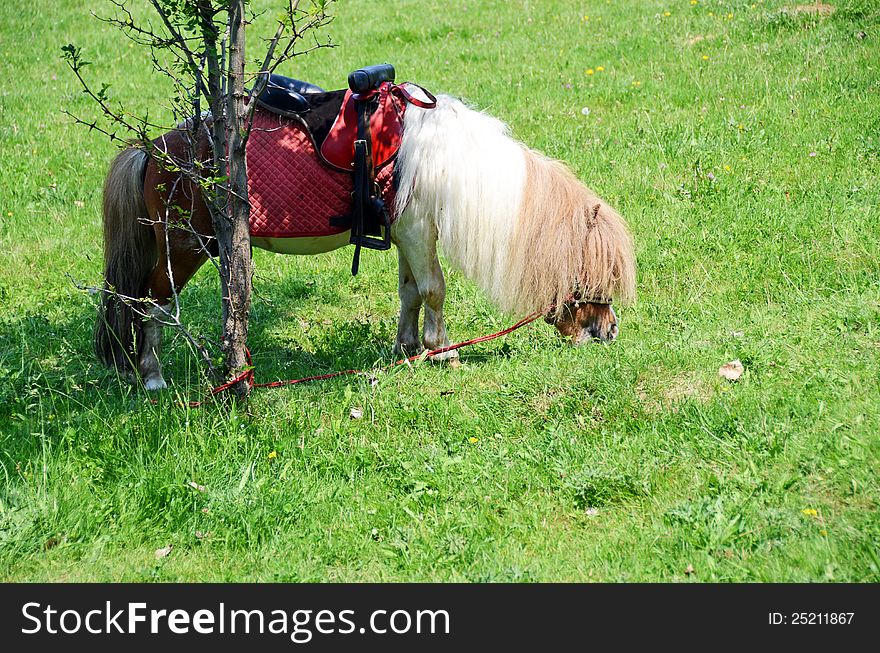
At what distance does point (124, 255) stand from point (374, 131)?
184cm

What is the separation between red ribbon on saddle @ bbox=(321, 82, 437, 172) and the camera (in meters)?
5.02

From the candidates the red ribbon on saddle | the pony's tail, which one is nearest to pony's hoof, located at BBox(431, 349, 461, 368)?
the red ribbon on saddle

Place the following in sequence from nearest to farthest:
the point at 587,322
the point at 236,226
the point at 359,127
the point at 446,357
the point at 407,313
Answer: the point at 236,226 → the point at 359,127 → the point at 587,322 → the point at 446,357 → the point at 407,313

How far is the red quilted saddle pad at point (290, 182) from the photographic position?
5074mm

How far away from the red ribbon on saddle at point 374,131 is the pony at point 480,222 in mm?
66

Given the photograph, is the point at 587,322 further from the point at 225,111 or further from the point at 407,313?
the point at 225,111

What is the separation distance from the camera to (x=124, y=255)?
5469mm

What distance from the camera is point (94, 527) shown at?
12.9 feet

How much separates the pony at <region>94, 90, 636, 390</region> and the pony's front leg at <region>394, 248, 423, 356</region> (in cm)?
29

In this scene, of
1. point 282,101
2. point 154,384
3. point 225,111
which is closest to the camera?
point 225,111

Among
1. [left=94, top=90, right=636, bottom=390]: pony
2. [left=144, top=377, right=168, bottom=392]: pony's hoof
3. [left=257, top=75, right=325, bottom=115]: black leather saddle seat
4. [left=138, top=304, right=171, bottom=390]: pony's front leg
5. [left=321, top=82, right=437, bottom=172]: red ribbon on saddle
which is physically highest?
[left=257, top=75, right=325, bottom=115]: black leather saddle seat

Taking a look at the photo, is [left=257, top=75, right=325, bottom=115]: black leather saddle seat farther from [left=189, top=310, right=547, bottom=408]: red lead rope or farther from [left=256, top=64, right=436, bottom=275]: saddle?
[left=189, top=310, right=547, bottom=408]: red lead rope

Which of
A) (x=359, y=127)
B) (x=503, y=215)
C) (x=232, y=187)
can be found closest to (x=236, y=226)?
(x=232, y=187)
